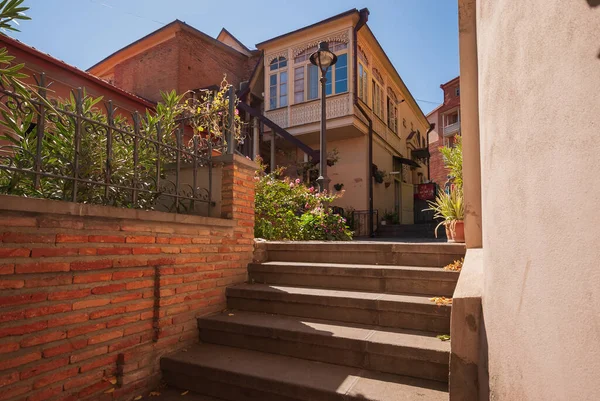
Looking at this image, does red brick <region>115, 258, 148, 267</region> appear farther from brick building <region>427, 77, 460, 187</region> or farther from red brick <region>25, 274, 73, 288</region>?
brick building <region>427, 77, 460, 187</region>

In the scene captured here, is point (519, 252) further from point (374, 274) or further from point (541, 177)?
point (374, 274)

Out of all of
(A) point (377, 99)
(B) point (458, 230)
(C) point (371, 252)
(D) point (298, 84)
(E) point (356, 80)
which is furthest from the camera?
(A) point (377, 99)

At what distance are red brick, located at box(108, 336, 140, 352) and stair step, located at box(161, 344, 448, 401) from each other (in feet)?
1.05

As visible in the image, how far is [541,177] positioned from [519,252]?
387 millimetres

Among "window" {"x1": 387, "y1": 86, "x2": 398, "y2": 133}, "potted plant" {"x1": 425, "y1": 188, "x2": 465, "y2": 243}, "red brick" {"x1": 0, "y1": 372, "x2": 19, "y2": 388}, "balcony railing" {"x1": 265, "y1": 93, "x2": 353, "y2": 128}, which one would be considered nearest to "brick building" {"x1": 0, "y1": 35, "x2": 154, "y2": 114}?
"red brick" {"x1": 0, "y1": 372, "x2": 19, "y2": 388}

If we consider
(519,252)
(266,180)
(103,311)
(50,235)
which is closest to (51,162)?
(50,235)

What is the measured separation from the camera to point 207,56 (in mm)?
15992

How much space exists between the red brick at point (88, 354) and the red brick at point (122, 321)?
0.52 feet

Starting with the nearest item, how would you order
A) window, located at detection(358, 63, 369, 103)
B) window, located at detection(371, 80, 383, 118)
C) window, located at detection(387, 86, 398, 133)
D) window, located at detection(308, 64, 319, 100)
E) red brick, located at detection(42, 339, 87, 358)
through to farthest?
red brick, located at detection(42, 339, 87, 358), window, located at detection(358, 63, 369, 103), window, located at detection(308, 64, 319, 100), window, located at detection(371, 80, 383, 118), window, located at detection(387, 86, 398, 133)

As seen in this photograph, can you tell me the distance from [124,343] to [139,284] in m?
0.47

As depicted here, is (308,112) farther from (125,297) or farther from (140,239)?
(125,297)

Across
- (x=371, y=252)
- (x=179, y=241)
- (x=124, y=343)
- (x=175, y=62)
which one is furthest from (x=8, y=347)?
(x=175, y=62)

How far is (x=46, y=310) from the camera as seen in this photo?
234cm

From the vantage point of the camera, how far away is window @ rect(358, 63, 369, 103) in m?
13.2
